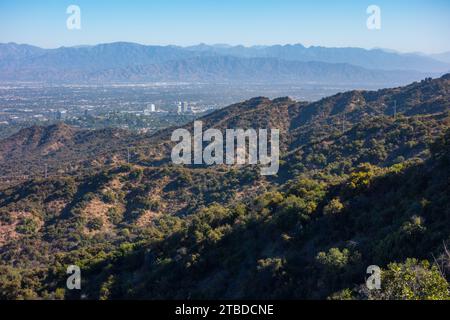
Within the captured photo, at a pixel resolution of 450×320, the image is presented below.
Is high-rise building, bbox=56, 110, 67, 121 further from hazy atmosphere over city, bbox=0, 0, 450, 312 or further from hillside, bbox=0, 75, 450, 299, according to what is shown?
hillside, bbox=0, 75, 450, 299

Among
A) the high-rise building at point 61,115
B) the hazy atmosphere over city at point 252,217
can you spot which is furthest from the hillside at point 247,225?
the high-rise building at point 61,115

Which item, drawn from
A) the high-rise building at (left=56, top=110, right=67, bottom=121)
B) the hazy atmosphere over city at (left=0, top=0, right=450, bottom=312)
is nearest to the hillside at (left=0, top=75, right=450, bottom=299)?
the hazy atmosphere over city at (left=0, top=0, right=450, bottom=312)

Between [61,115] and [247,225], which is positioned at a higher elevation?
[247,225]

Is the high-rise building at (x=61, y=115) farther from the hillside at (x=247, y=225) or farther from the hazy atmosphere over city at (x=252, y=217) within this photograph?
the hillside at (x=247, y=225)

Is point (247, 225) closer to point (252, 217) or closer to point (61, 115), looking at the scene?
point (252, 217)

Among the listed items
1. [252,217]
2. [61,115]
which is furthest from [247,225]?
[61,115]

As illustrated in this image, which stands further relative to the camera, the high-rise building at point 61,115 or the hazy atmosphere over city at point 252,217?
the high-rise building at point 61,115

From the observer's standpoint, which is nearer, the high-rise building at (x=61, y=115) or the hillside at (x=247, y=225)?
the hillside at (x=247, y=225)
